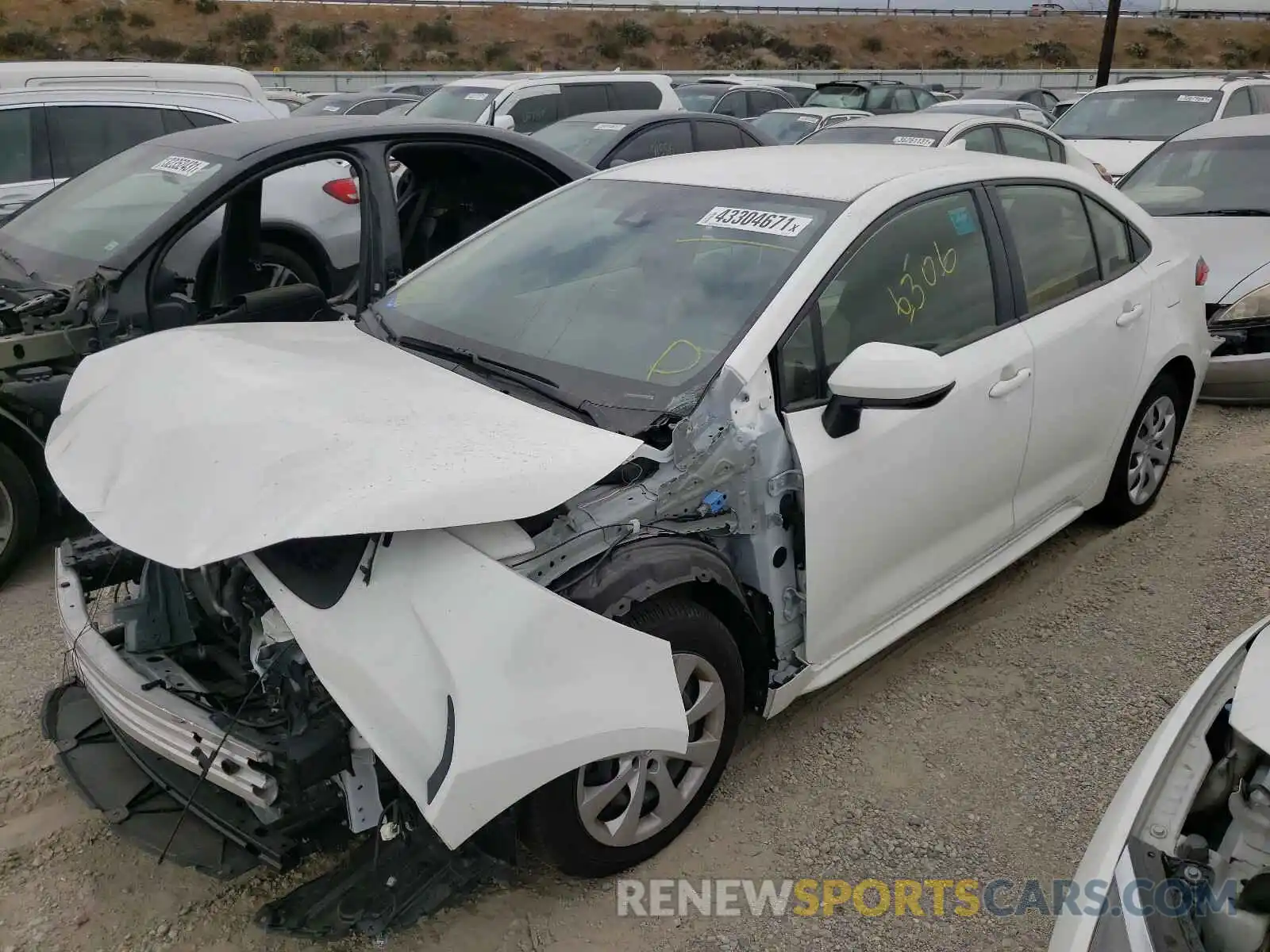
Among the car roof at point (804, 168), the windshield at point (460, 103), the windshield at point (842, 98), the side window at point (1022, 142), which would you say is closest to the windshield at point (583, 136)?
the windshield at point (460, 103)

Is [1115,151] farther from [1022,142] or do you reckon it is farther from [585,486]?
[585,486]

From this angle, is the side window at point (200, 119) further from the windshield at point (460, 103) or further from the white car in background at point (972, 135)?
the white car in background at point (972, 135)

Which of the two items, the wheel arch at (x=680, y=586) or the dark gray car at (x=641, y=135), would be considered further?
the dark gray car at (x=641, y=135)

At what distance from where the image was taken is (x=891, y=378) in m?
2.63

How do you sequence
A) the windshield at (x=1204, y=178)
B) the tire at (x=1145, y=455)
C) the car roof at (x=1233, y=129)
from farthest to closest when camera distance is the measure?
the car roof at (x=1233, y=129) < the windshield at (x=1204, y=178) < the tire at (x=1145, y=455)

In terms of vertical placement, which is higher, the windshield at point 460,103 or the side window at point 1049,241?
the windshield at point 460,103

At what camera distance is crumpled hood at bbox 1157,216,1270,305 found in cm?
593

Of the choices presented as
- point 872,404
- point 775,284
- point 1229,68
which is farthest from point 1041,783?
point 1229,68

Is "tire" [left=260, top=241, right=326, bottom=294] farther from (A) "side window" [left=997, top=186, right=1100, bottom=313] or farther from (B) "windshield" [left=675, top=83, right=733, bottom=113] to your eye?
(B) "windshield" [left=675, top=83, right=733, bottom=113]

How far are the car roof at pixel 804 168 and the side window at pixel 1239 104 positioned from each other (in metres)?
8.43

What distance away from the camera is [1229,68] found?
48.7 metres

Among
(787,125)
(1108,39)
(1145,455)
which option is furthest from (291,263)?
(1108,39)

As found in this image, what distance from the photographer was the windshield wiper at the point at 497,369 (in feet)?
9.11

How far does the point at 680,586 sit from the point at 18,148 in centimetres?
634
